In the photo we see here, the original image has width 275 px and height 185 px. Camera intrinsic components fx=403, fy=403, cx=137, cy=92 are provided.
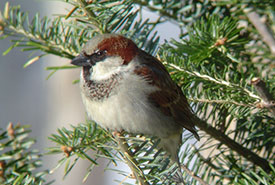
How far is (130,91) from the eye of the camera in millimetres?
1179

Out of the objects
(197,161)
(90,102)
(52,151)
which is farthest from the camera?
(90,102)

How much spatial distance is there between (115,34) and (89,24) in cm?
8

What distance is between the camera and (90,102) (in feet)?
3.89

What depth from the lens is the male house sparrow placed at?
1155mm

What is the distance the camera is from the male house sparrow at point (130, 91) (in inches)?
45.5

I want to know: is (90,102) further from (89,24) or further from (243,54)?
(243,54)

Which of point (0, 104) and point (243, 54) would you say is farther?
point (0, 104)

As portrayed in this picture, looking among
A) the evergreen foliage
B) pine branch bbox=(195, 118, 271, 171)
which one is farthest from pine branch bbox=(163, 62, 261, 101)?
pine branch bbox=(195, 118, 271, 171)

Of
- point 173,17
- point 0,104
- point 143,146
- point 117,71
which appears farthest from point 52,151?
point 0,104

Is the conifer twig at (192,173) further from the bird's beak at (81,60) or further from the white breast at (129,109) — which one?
the bird's beak at (81,60)

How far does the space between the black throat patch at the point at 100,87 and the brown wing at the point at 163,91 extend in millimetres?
86

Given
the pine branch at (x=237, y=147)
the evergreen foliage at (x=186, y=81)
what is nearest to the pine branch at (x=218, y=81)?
the evergreen foliage at (x=186, y=81)

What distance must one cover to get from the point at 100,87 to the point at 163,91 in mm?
200

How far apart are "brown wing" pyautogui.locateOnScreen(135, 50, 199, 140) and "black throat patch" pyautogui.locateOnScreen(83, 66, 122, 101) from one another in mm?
86
